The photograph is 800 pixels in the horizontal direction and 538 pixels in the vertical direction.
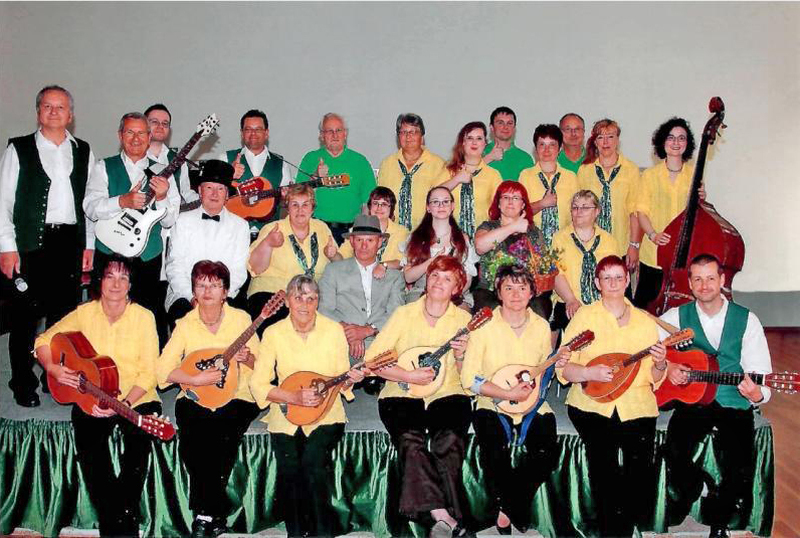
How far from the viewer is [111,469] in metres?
3.90

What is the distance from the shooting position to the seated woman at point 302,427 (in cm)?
382

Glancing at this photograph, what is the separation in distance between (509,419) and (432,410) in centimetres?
35

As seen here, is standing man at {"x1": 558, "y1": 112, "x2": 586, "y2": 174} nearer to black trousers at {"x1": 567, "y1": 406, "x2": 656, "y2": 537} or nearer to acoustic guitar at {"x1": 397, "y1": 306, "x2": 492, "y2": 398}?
acoustic guitar at {"x1": 397, "y1": 306, "x2": 492, "y2": 398}

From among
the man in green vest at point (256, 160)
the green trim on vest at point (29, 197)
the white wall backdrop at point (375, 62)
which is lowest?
the green trim on vest at point (29, 197)

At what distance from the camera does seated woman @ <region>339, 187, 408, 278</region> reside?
187 inches

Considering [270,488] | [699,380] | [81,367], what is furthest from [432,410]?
[81,367]

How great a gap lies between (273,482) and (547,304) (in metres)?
1.71

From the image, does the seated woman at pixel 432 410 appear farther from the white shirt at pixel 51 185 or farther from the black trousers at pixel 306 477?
the white shirt at pixel 51 185

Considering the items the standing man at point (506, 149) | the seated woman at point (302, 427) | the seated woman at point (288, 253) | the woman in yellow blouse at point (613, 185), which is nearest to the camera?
the seated woman at point (302, 427)

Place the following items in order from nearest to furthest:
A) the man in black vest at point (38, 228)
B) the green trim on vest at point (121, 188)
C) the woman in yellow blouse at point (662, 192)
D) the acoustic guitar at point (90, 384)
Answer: the acoustic guitar at point (90, 384), the man in black vest at point (38, 228), the green trim on vest at point (121, 188), the woman in yellow blouse at point (662, 192)

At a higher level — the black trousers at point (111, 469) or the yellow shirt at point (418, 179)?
the yellow shirt at point (418, 179)

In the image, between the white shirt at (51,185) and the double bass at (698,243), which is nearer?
the white shirt at (51,185)

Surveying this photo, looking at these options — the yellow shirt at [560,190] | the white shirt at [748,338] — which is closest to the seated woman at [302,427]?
the white shirt at [748,338]

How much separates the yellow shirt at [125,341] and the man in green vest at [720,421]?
7.68 ft
